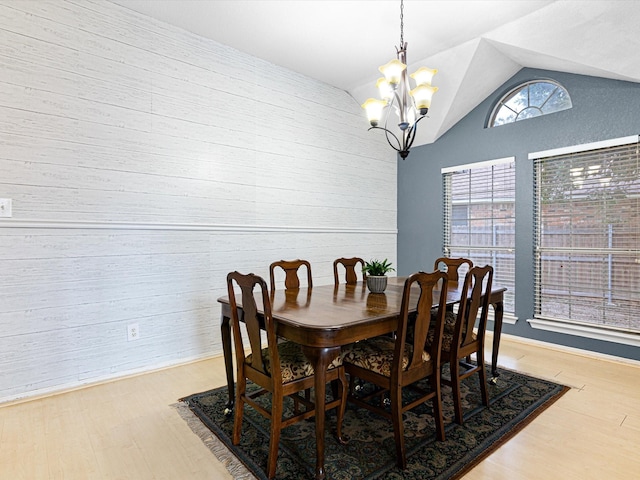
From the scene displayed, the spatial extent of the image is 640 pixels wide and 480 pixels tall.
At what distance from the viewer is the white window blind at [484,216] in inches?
156

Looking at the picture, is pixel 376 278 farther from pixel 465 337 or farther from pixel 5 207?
pixel 5 207

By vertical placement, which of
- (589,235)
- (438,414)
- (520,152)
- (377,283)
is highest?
(520,152)

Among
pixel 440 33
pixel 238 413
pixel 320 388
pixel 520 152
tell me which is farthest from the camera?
pixel 520 152

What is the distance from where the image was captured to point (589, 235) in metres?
3.38

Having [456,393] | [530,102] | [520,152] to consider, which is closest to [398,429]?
[456,393]

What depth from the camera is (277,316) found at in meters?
1.82

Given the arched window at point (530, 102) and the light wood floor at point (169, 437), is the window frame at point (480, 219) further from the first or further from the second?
the light wood floor at point (169, 437)

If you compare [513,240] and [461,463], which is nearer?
[461,463]

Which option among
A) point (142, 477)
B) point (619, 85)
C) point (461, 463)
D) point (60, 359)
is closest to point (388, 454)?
point (461, 463)

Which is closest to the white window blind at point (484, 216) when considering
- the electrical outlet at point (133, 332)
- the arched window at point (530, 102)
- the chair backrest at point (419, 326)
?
the arched window at point (530, 102)

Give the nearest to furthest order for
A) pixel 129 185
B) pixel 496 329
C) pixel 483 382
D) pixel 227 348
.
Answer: pixel 227 348 → pixel 483 382 → pixel 496 329 → pixel 129 185

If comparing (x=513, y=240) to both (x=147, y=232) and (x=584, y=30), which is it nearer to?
(x=584, y=30)

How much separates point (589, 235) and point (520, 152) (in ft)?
3.47

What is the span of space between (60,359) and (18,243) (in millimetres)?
873
